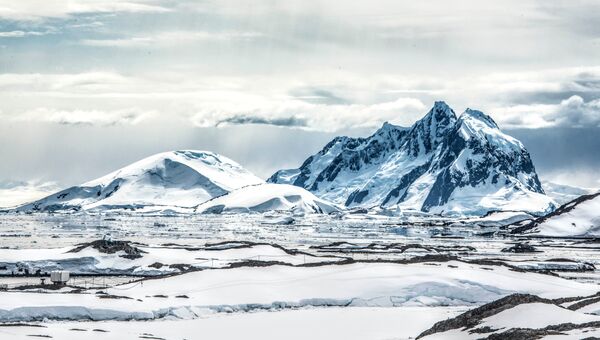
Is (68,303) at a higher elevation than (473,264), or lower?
higher

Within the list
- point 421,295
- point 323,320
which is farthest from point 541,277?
point 323,320

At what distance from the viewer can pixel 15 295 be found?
62875 mm

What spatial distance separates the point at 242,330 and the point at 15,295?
52.1 feet

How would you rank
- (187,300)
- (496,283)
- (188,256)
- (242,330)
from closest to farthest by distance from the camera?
1. (242,330)
2. (187,300)
3. (496,283)
4. (188,256)

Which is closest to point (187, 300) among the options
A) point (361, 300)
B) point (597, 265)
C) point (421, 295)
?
point (361, 300)

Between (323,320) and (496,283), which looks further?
(496,283)

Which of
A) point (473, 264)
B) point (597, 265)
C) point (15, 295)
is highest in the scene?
point (15, 295)

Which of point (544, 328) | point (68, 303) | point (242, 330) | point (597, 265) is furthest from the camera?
point (597, 265)

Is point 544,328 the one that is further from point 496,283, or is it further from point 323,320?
point 496,283

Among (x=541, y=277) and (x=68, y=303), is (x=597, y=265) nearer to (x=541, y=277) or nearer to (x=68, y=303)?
(x=541, y=277)

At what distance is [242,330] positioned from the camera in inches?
2258

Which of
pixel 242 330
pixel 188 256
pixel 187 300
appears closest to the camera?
pixel 242 330

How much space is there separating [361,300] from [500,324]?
26123mm

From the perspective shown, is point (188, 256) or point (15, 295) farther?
point (188, 256)
